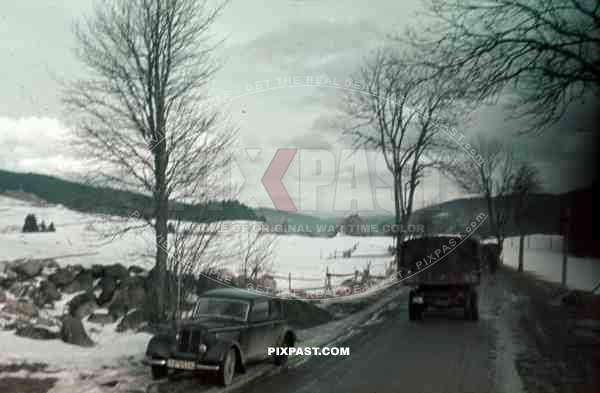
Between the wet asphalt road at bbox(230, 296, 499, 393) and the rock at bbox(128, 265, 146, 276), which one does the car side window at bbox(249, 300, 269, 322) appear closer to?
the wet asphalt road at bbox(230, 296, 499, 393)

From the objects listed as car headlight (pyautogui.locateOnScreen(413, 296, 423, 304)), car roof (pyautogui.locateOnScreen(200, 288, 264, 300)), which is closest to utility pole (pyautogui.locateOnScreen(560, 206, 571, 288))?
car headlight (pyautogui.locateOnScreen(413, 296, 423, 304))

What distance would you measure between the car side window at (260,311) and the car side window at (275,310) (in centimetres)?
13

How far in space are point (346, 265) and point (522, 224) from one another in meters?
11.1

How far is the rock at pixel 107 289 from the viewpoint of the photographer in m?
13.7

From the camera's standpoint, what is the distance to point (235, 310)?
866 cm

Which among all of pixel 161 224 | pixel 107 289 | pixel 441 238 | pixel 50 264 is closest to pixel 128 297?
pixel 107 289

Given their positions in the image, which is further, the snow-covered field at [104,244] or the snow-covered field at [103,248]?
the snow-covered field at [104,244]

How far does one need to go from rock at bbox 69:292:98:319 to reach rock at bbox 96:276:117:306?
344 millimetres

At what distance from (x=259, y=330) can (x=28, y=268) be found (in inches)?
287

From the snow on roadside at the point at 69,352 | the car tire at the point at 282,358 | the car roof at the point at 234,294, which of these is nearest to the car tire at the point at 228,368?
the car roof at the point at 234,294

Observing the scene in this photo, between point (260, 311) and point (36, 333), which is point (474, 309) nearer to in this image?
point (260, 311)

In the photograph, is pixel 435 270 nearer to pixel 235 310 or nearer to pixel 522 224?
pixel 235 310

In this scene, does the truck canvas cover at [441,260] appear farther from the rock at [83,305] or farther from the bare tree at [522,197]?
the rock at [83,305]

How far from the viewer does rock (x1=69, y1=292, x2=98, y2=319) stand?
1239 cm
